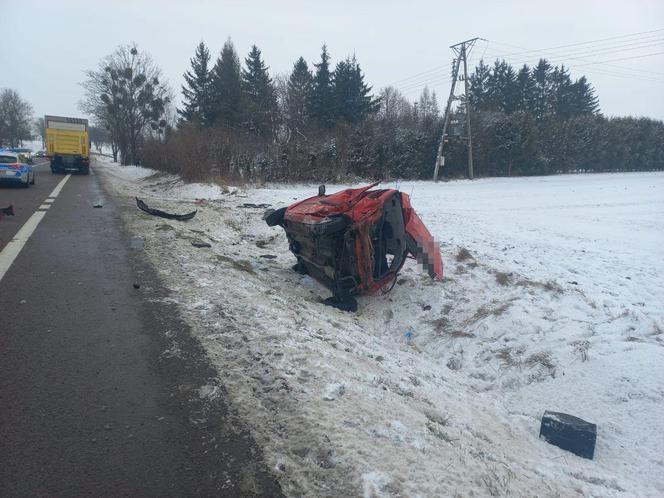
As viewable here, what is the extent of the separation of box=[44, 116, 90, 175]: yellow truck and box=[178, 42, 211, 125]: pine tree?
1833 centimetres

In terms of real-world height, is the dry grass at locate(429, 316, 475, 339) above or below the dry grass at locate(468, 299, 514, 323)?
below

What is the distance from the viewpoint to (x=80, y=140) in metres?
28.0

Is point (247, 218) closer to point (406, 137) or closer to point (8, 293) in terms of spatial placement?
point (8, 293)

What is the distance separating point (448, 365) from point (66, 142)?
30.6 meters

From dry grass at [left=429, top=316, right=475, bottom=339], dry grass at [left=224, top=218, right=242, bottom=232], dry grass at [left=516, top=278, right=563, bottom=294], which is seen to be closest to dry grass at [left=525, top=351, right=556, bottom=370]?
dry grass at [left=429, top=316, right=475, bottom=339]

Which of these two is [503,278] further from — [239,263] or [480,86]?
[480,86]

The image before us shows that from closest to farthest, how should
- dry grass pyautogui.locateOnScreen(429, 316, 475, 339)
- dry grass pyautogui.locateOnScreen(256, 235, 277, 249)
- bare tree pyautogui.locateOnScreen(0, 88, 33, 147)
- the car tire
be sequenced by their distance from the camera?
dry grass pyautogui.locateOnScreen(429, 316, 475, 339)
the car tire
dry grass pyautogui.locateOnScreen(256, 235, 277, 249)
bare tree pyautogui.locateOnScreen(0, 88, 33, 147)

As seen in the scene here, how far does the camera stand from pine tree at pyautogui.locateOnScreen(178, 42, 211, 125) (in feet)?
151

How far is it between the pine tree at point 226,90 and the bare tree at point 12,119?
38.5 m

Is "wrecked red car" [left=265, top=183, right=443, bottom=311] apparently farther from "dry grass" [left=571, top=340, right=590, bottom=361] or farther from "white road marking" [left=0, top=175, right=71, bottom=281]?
"white road marking" [left=0, top=175, right=71, bottom=281]

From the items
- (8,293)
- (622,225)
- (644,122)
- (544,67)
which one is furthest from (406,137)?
(544,67)

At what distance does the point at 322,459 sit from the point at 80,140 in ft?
103

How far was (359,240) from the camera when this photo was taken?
5492 mm

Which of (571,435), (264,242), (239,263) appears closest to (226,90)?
(264,242)
